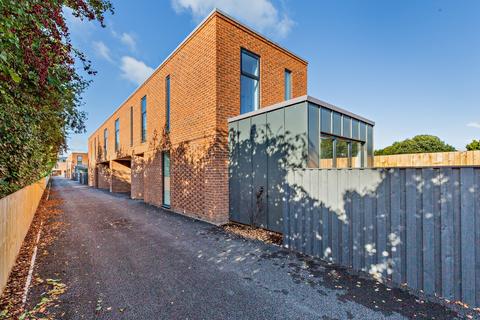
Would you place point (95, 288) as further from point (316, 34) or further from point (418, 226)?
point (316, 34)

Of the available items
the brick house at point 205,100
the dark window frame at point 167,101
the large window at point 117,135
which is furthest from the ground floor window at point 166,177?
the large window at point 117,135

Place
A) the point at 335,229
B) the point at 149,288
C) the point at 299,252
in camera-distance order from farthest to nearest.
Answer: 1. the point at 299,252
2. the point at 335,229
3. the point at 149,288

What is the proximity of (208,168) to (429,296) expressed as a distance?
623 centimetres

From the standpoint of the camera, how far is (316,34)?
9.29 metres

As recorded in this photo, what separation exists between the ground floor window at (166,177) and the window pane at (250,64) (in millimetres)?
5567

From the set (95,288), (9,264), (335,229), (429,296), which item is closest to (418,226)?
(429,296)

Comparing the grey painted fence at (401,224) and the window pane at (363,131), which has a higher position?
the window pane at (363,131)

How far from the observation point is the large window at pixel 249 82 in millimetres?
8422

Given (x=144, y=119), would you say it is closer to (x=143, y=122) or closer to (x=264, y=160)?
(x=143, y=122)

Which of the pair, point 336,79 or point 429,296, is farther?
point 336,79

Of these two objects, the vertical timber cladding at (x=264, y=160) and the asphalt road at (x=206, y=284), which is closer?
the asphalt road at (x=206, y=284)

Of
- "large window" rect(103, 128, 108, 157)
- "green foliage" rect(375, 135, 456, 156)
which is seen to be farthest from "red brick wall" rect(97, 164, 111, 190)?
"green foliage" rect(375, 135, 456, 156)

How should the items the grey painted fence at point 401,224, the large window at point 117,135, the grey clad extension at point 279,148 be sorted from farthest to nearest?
the large window at point 117,135 < the grey clad extension at point 279,148 < the grey painted fence at point 401,224

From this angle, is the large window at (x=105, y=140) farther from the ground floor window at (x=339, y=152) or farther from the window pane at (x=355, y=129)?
the window pane at (x=355, y=129)
